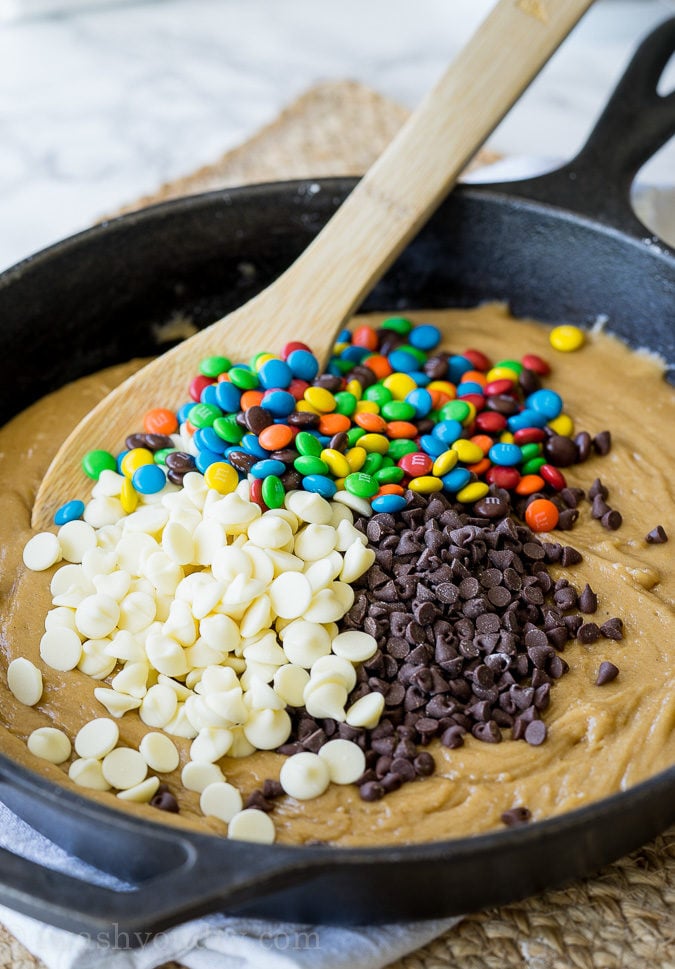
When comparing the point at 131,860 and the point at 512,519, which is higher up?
the point at 512,519

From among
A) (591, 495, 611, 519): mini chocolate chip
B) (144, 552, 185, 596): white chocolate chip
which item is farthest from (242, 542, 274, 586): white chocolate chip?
(591, 495, 611, 519): mini chocolate chip

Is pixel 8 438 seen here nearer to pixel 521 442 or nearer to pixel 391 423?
pixel 391 423

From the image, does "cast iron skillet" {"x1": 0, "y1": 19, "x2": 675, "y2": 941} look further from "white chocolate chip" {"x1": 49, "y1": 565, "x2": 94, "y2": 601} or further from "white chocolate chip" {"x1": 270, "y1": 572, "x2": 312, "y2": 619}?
"white chocolate chip" {"x1": 270, "y1": 572, "x2": 312, "y2": 619}

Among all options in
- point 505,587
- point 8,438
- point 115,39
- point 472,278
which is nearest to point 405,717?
point 505,587

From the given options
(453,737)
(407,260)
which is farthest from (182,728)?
(407,260)

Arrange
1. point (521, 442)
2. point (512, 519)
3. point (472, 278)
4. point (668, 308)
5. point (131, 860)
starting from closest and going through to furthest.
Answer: point (131, 860) → point (512, 519) → point (521, 442) → point (668, 308) → point (472, 278)

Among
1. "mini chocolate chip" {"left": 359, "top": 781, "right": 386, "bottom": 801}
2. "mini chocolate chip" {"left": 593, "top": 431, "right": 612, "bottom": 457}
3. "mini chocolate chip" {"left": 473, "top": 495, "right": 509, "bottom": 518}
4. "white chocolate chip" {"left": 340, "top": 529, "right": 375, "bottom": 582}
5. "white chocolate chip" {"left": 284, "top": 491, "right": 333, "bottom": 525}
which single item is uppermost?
"mini chocolate chip" {"left": 593, "top": 431, "right": 612, "bottom": 457}
